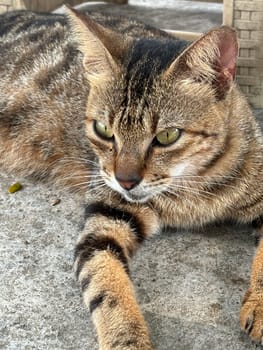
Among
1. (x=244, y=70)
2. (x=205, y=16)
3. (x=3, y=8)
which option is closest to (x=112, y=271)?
(x=244, y=70)

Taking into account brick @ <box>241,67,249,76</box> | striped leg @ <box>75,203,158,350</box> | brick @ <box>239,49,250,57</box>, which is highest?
brick @ <box>239,49,250,57</box>

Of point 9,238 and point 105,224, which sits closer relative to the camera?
point 105,224

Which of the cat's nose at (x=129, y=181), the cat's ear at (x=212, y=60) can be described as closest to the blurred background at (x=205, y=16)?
the cat's ear at (x=212, y=60)

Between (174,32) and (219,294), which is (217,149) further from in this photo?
(174,32)

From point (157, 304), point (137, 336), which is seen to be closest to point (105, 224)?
point (157, 304)

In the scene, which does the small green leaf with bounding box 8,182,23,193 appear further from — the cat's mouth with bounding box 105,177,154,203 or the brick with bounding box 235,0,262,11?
the brick with bounding box 235,0,262,11

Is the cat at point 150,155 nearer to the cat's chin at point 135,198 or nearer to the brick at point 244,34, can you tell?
the cat's chin at point 135,198

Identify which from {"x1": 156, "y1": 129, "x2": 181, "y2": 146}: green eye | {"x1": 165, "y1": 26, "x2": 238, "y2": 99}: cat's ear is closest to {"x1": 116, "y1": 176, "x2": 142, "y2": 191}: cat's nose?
{"x1": 156, "y1": 129, "x2": 181, "y2": 146}: green eye
